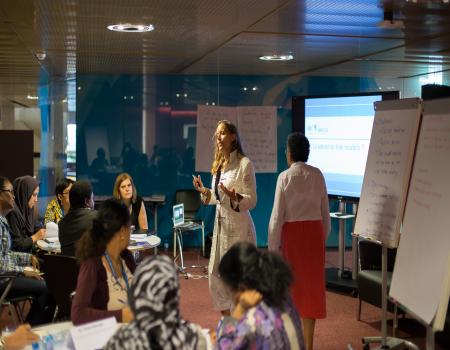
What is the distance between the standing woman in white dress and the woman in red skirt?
1.10ft

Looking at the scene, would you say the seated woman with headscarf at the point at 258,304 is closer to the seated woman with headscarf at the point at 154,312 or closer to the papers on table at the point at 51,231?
the seated woman with headscarf at the point at 154,312

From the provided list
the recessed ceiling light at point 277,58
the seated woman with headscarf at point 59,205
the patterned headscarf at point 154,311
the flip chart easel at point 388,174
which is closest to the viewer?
the patterned headscarf at point 154,311

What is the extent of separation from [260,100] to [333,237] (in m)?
2.30

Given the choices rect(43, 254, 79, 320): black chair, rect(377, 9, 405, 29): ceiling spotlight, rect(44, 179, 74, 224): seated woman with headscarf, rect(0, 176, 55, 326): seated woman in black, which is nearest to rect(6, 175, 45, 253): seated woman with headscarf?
rect(44, 179, 74, 224): seated woman with headscarf

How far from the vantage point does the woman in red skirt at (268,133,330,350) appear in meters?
4.85

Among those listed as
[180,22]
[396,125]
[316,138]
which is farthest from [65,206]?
[396,125]

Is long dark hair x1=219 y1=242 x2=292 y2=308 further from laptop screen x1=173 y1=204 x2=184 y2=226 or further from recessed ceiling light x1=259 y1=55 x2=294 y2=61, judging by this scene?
recessed ceiling light x1=259 y1=55 x2=294 y2=61

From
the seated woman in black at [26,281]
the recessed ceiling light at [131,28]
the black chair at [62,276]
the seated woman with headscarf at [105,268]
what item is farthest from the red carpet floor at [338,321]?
the recessed ceiling light at [131,28]

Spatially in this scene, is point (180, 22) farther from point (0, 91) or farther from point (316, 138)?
point (0, 91)

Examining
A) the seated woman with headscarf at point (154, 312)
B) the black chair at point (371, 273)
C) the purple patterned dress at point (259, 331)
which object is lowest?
the black chair at point (371, 273)

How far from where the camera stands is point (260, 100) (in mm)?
9727

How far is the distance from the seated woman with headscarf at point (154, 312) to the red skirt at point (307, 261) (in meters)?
2.83

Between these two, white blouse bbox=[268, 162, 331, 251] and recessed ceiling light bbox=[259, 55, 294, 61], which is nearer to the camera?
white blouse bbox=[268, 162, 331, 251]

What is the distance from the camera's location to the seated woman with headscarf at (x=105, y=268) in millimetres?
3117
